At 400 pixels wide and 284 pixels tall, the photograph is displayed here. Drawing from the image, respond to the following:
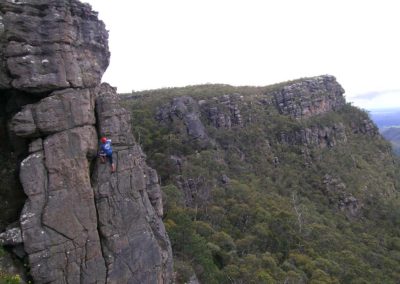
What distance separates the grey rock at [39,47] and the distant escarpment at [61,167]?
0.04m

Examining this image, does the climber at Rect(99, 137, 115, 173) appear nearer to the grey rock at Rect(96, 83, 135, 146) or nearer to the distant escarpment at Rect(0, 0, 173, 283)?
the distant escarpment at Rect(0, 0, 173, 283)

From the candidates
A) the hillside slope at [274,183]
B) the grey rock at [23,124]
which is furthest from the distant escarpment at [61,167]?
the hillside slope at [274,183]

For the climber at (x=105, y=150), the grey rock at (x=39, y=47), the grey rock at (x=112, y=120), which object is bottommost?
the climber at (x=105, y=150)

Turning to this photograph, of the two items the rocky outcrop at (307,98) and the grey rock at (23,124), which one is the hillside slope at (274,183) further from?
the grey rock at (23,124)

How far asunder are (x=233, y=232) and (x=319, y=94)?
59837 mm

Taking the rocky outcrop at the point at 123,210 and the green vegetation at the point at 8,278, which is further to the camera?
the rocky outcrop at the point at 123,210

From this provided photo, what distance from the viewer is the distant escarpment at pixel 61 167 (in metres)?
17.6

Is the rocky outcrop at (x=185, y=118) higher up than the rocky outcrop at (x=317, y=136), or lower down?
higher up

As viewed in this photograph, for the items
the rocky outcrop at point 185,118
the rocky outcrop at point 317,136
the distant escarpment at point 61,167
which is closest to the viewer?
the distant escarpment at point 61,167

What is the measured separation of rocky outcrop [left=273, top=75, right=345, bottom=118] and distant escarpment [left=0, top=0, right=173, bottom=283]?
79.1m

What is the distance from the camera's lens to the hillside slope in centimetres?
4350

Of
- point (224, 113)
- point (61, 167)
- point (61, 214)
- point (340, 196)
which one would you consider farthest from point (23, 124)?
point (224, 113)

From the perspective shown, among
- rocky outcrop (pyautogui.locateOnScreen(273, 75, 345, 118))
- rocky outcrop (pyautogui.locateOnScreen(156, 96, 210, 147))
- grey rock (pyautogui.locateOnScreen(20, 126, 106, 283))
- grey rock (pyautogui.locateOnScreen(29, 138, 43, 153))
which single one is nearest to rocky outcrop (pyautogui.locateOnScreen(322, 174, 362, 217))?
rocky outcrop (pyautogui.locateOnScreen(273, 75, 345, 118))

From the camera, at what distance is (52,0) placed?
19312 millimetres
